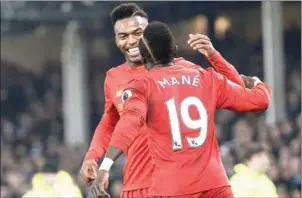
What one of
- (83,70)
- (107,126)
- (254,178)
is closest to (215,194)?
(107,126)

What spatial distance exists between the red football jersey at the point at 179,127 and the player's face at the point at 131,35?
1.04 meters

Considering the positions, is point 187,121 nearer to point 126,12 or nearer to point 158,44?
point 158,44

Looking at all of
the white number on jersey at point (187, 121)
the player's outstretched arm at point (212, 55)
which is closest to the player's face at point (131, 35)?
the player's outstretched arm at point (212, 55)

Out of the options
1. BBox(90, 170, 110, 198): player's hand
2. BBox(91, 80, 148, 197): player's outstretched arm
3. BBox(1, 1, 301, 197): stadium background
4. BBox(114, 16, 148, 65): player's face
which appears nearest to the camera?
BBox(90, 170, 110, 198): player's hand

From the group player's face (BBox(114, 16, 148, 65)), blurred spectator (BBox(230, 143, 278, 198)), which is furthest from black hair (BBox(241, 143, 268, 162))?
player's face (BBox(114, 16, 148, 65))

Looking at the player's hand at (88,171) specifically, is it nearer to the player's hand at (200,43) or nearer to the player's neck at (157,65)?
the player's neck at (157,65)

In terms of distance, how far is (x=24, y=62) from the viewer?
91.5 feet

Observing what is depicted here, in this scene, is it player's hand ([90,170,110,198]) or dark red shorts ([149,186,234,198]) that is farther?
dark red shorts ([149,186,234,198])

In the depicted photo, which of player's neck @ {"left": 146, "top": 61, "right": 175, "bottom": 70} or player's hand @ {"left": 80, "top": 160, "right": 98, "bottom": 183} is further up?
player's neck @ {"left": 146, "top": 61, "right": 175, "bottom": 70}

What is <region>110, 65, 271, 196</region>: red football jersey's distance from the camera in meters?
7.68

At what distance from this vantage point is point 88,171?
8.18m

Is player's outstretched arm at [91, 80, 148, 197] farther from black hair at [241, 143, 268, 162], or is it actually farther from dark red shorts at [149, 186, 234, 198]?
black hair at [241, 143, 268, 162]

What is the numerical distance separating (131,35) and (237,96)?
1.12 m

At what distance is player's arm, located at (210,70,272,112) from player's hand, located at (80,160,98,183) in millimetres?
887
